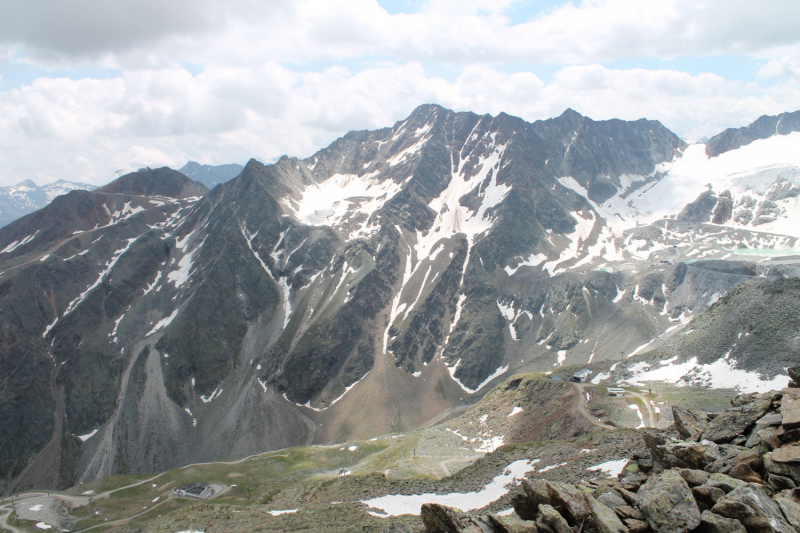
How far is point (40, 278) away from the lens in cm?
19688

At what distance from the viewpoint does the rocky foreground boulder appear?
1503cm

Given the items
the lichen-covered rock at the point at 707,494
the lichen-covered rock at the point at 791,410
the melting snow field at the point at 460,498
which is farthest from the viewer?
the melting snow field at the point at 460,498

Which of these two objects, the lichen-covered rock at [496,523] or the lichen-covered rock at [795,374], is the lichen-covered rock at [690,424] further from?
the lichen-covered rock at [496,523]

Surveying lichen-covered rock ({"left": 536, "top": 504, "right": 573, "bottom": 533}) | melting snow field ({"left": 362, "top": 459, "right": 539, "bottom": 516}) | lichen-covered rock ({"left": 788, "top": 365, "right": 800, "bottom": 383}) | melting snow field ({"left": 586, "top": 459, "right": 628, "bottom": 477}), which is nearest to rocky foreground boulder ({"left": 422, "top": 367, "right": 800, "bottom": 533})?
lichen-covered rock ({"left": 536, "top": 504, "right": 573, "bottom": 533})

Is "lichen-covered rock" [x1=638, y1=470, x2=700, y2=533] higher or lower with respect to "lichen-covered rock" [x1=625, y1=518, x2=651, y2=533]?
higher

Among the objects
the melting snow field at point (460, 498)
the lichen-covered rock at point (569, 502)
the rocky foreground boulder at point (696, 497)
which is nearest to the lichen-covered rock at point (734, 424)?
the rocky foreground boulder at point (696, 497)

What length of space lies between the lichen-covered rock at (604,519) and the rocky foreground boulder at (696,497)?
0.11 ft

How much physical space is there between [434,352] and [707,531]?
177 meters

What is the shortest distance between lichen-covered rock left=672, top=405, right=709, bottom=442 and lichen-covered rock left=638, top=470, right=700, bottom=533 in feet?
29.6

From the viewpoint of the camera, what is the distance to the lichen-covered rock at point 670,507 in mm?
→ 15734

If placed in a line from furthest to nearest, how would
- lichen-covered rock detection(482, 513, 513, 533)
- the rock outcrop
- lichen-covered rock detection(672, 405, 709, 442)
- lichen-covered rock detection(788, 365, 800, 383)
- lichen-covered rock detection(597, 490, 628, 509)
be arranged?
lichen-covered rock detection(672, 405, 709, 442) → lichen-covered rock detection(788, 365, 800, 383) → lichen-covered rock detection(597, 490, 628, 509) → lichen-covered rock detection(482, 513, 513, 533) → the rock outcrop

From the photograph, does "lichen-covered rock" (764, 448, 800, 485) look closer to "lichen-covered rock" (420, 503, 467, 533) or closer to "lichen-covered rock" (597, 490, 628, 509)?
"lichen-covered rock" (597, 490, 628, 509)

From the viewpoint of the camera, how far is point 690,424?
87.0ft

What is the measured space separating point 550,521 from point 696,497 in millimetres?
6053
